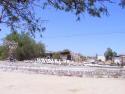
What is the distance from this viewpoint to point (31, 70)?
3462cm

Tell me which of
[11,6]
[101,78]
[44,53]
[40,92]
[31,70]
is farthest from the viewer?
[44,53]

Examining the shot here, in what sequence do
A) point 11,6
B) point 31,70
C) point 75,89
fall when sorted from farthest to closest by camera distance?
point 31,70 < point 75,89 < point 11,6

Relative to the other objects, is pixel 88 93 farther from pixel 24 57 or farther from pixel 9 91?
pixel 24 57

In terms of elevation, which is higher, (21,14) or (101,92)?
(21,14)

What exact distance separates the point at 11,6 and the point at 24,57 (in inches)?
3066

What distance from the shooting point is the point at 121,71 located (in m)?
31.0

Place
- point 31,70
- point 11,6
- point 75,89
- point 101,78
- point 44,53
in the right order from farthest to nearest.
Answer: point 44,53 < point 31,70 < point 101,78 < point 75,89 < point 11,6

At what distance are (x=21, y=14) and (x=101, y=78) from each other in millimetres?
25198

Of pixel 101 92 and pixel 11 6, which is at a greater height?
pixel 11 6

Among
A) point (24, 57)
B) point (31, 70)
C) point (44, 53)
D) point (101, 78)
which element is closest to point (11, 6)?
point (101, 78)

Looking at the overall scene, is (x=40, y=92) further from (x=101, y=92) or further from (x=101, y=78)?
(x=101, y=78)

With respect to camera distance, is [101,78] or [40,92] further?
[101,78]

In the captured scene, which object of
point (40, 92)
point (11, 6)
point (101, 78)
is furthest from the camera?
point (101, 78)

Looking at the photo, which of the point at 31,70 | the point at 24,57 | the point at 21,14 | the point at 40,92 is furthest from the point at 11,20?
the point at 24,57
